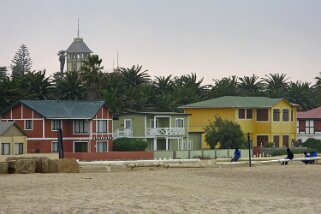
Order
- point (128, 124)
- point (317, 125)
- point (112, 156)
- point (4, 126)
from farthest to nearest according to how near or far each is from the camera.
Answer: point (317, 125)
point (128, 124)
point (4, 126)
point (112, 156)

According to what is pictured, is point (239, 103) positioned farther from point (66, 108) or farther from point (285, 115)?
point (66, 108)

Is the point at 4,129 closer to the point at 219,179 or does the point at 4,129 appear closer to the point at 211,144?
the point at 211,144

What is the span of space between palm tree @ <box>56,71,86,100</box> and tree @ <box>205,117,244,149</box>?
21252mm

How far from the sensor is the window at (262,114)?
3388 inches

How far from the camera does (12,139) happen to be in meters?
69.8

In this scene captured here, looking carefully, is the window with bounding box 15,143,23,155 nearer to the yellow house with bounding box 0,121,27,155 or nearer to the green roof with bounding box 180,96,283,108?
the yellow house with bounding box 0,121,27,155

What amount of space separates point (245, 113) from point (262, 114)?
5.90 ft

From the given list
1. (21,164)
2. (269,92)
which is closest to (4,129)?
(21,164)

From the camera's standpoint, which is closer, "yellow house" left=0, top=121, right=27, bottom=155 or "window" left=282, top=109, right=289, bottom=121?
"yellow house" left=0, top=121, right=27, bottom=155

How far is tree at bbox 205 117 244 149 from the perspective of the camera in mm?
79375

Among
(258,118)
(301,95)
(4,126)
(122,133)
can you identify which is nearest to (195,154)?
(122,133)

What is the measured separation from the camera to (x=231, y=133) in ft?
260

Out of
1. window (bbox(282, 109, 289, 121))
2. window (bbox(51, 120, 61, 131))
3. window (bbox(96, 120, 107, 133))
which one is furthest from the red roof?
→ window (bbox(51, 120, 61, 131))

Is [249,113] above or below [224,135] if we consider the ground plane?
above
